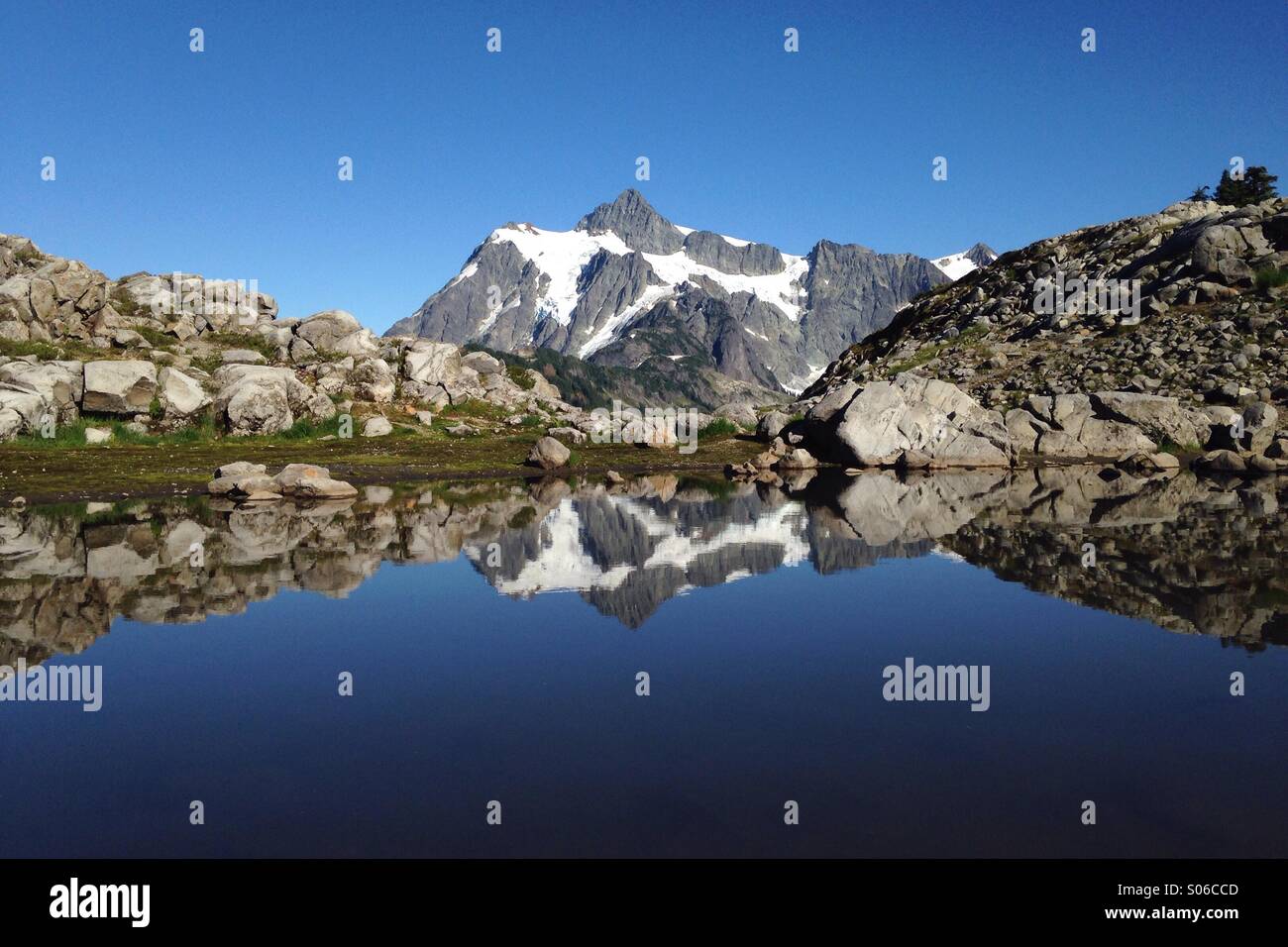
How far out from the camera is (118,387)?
5894 centimetres

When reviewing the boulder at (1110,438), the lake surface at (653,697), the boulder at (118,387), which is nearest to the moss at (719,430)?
the boulder at (1110,438)

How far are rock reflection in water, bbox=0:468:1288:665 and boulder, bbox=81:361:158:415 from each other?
24.6 metres

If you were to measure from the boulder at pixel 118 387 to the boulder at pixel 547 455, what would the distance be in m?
27.5

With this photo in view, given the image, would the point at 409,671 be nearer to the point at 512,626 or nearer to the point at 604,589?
the point at 512,626

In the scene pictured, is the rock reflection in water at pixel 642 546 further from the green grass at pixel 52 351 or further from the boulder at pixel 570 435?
the green grass at pixel 52 351

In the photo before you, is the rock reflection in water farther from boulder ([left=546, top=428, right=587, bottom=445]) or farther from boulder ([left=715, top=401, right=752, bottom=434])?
boulder ([left=715, top=401, right=752, bottom=434])

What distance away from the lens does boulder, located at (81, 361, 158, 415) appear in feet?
191

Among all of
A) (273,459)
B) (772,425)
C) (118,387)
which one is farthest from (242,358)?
(772,425)

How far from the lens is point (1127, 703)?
12422 mm

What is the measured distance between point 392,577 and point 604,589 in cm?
583

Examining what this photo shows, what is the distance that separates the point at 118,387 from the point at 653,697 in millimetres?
58814

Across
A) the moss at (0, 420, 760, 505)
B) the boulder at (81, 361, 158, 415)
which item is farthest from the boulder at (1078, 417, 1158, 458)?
the boulder at (81, 361, 158, 415)

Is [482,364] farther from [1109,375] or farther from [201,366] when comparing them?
[1109,375]
